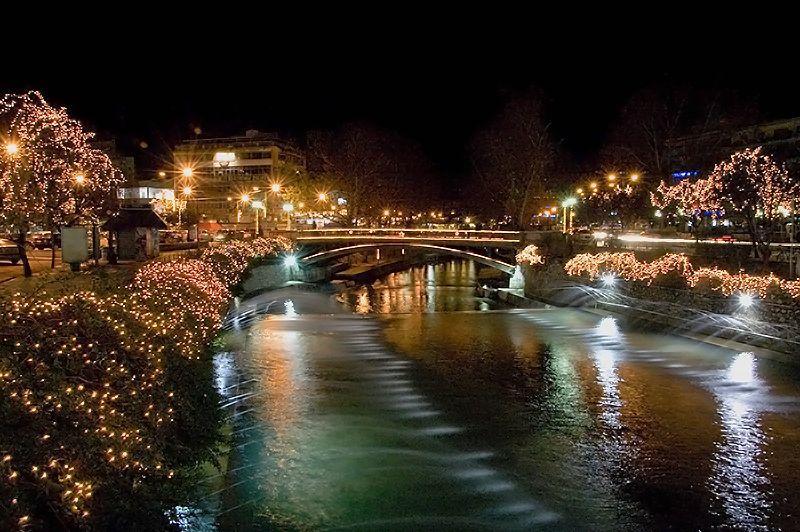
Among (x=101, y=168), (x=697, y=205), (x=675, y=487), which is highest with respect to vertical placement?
(x=101, y=168)

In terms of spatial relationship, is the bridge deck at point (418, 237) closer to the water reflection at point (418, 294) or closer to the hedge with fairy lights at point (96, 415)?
the water reflection at point (418, 294)

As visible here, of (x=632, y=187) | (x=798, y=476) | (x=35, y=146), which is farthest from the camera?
(x=632, y=187)

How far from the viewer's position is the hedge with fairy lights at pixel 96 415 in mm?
6117

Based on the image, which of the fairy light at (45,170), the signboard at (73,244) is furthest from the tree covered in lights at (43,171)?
the signboard at (73,244)

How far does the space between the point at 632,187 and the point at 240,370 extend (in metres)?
40.0

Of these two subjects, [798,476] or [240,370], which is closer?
[798,476]

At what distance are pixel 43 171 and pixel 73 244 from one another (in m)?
9.88

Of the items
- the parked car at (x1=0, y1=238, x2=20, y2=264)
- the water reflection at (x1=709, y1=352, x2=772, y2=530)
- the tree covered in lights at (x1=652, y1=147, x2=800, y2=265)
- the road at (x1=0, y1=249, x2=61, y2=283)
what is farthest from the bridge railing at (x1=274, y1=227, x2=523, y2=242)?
the water reflection at (x1=709, y1=352, x2=772, y2=530)

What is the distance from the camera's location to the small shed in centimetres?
3525

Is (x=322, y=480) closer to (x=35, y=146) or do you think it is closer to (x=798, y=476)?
(x=798, y=476)

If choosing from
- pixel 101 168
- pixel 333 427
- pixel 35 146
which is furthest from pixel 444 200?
pixel 333 427

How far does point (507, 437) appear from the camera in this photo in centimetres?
1270

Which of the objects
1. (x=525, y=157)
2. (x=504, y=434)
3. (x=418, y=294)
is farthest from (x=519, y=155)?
(x=504, y=434)

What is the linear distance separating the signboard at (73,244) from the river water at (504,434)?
681 cm
